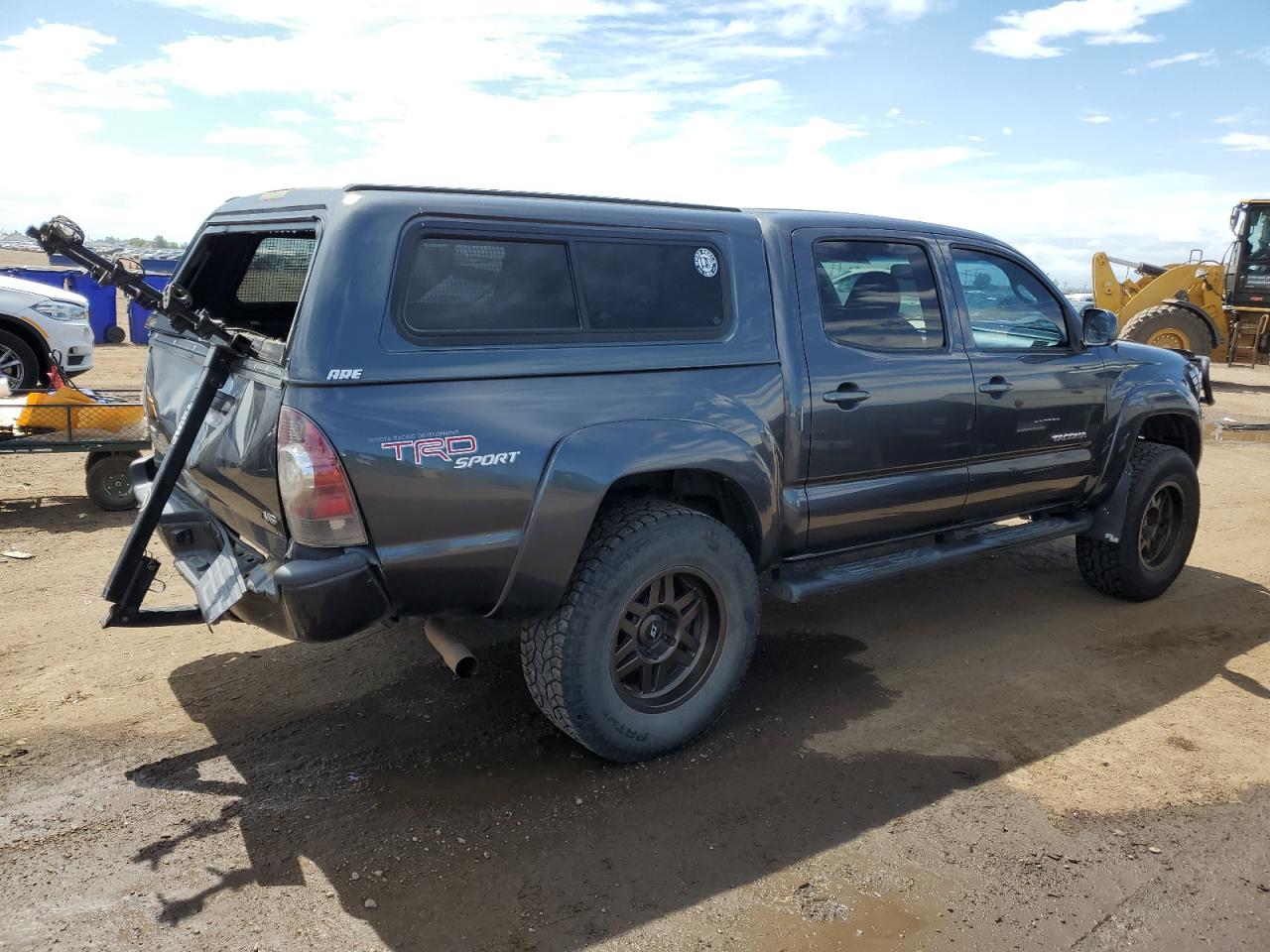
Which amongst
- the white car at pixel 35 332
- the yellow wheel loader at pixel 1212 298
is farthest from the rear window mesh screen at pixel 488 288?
the yellow wheel loader at pixel 1212 298

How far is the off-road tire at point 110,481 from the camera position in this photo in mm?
6512

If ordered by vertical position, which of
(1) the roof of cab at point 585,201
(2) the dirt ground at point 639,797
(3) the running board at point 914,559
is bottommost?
(2) the dirt ground at point 639,797

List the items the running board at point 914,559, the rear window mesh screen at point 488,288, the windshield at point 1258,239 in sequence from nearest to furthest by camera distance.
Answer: the rear window mesh screen at point 488,288 → the running board at point 914,559 → the windshield at point 1258,239

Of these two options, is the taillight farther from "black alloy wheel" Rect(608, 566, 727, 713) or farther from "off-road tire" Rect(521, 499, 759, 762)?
"black alloy wheel" Rect(608, 566, 727, 713)

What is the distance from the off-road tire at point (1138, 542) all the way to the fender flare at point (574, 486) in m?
3.05

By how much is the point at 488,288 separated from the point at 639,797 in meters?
1.82

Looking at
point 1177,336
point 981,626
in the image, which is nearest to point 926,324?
point 981,626

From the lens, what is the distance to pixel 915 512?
14.6 feet

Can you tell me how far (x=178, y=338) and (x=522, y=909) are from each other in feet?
8.71

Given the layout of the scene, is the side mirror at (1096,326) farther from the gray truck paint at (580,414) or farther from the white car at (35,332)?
the white car at (35,332)

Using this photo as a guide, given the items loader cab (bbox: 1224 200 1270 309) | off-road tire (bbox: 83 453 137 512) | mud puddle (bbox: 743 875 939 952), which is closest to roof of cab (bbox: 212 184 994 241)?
mud puddle (bbox: 743 875 939 952)

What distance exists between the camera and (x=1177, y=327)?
16.5 meters

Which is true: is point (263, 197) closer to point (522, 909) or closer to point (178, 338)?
point (178, 338)

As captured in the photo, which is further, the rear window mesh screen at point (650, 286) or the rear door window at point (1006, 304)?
the rear door window at point (1006, 304)
